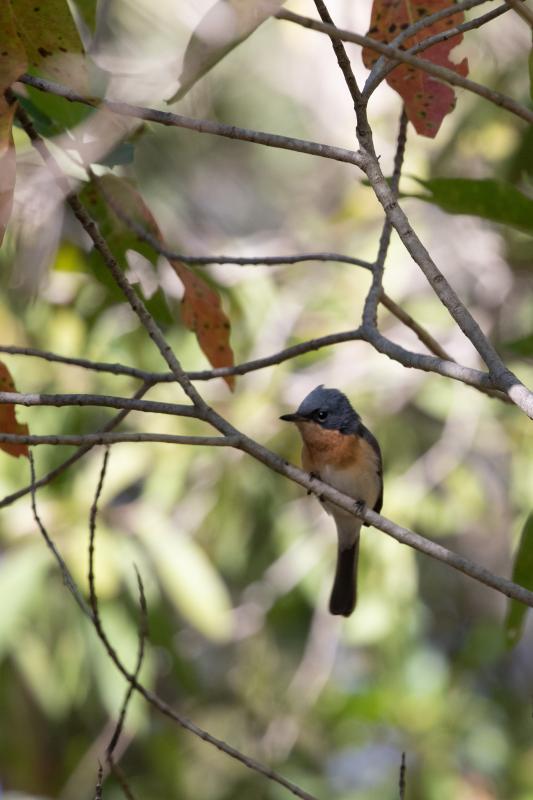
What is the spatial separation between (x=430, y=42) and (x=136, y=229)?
1.19m

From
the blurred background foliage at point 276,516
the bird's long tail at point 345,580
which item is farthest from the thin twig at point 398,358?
the bird's long tail at point 345,580

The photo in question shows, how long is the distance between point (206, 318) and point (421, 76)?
826mm

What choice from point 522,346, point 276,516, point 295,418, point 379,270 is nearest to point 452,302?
point 379,270

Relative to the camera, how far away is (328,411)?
437 centimetres

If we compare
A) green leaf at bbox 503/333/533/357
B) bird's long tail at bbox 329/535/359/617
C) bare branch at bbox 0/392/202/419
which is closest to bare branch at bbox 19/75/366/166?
bare branch at bbox 0/392/202/419

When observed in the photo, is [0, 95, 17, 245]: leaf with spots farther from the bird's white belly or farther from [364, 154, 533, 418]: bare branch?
the bird's white belly

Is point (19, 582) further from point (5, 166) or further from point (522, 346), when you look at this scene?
point (5, 166)

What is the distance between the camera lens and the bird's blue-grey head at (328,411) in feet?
14.1

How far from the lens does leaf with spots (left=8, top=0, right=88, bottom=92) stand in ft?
7.23

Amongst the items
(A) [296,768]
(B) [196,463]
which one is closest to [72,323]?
Answer: (B) [196,463]

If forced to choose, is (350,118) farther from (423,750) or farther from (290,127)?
(423,750)

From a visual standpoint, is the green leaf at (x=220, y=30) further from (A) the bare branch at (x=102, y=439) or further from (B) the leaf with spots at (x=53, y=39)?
(A) the bare branch at (x=102, y=439)

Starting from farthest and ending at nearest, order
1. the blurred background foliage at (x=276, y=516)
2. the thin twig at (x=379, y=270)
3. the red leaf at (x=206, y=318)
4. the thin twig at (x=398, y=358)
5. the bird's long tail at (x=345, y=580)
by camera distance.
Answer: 1. the blurred background foliage at (x=276, y=516)
2. the bird's long tail at (x=345, y=580)
3. the red leaf at (x=206, y=318)
4. the thin twig at (x=379, y=270)
5. the thin twig at (x=398, y=358)

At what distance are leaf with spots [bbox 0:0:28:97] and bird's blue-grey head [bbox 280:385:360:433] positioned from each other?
2.43m
